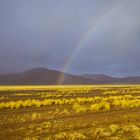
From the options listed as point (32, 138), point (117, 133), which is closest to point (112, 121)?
point (117, 133)

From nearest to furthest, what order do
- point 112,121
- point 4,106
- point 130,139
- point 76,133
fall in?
point 130,139 < point 76,133 < point 112,121 < point 4,106

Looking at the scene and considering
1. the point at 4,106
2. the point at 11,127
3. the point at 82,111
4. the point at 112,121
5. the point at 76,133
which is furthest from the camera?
the point at 4,106

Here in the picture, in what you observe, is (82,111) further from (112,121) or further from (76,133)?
(76,133)

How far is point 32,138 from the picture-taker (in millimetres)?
13031

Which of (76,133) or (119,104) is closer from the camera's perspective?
(76,133)

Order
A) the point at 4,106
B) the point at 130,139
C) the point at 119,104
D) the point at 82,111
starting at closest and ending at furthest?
the point at 130,139, the point at 82,111, the point at 4,106, the point at 119,104

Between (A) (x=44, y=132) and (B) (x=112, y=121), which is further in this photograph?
(B) (x=112, y=121)

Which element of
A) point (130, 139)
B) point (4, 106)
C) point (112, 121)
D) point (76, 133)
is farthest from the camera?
point (4, 106)

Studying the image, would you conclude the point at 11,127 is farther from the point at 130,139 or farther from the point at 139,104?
the point at 139,104

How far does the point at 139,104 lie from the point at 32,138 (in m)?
20.1

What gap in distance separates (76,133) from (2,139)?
3494 mm

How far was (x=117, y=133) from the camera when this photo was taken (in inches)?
566

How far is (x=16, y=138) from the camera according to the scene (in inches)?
528

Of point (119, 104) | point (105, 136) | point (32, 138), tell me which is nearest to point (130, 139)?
point (105, 136)
